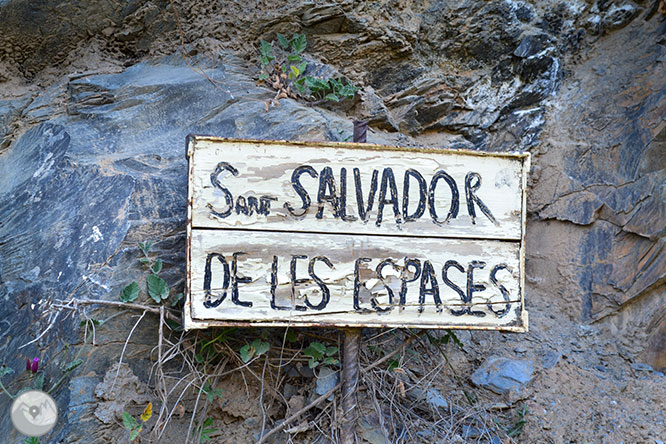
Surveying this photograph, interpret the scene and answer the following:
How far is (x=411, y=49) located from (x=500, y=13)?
584 mm

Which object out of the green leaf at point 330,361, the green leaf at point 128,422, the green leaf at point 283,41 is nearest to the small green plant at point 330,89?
the green leaf at point 283,41

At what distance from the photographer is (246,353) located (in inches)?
81.8

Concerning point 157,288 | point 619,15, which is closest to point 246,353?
point 157,288

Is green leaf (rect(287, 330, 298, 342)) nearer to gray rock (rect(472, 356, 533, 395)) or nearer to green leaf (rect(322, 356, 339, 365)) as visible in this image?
green leaf (rect(322, 356, 339, 365))

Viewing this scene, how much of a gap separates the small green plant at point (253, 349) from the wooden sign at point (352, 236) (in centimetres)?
26

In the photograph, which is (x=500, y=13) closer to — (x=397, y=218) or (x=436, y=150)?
(x=436, y=150)

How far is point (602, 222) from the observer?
2.78 metres

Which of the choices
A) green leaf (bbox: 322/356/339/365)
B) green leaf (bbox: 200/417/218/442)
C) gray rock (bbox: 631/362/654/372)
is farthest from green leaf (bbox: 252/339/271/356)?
gray rock (bbox: 631/362/654/372)

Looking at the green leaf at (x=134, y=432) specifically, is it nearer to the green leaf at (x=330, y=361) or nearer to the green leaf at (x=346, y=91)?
the green leaf at (x=330, y=361)

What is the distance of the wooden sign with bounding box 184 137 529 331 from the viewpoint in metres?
1.90

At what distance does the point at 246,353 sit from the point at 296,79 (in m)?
1.55

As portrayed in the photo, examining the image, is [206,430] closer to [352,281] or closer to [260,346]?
[260,346]

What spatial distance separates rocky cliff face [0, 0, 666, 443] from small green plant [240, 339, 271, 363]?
1.31ft

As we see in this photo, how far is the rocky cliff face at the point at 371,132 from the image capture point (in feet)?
7.29
